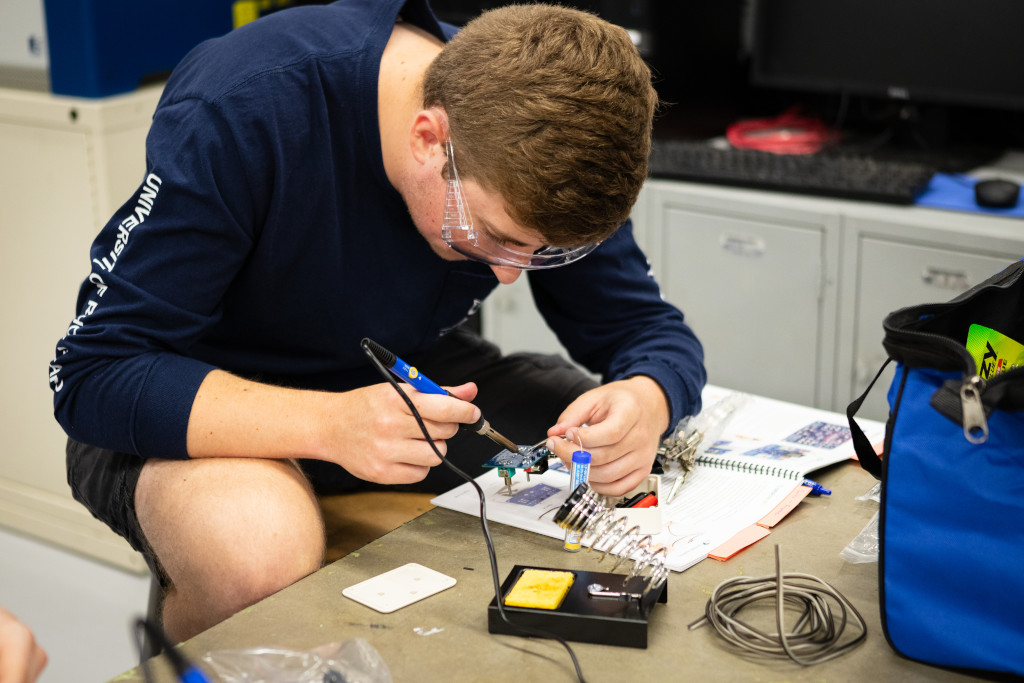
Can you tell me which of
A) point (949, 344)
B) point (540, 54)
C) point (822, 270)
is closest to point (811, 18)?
→ point (822, 270)

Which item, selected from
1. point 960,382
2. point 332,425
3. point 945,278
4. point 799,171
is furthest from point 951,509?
point 799,171

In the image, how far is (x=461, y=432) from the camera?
4.44 feet

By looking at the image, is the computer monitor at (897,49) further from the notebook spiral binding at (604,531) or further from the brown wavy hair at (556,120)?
the notebook spiral binding at (604,531)

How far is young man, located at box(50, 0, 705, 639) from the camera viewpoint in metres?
1.14

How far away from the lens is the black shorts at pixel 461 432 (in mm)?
1341

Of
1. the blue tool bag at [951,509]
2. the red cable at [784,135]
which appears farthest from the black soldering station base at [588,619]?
the red cable at [784,135]

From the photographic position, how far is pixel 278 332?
145 centimetres

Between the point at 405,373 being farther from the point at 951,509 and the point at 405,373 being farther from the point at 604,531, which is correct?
the point at 951,509

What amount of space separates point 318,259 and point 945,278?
4.63 ft

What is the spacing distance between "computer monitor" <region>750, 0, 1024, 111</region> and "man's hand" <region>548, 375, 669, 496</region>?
1.66m

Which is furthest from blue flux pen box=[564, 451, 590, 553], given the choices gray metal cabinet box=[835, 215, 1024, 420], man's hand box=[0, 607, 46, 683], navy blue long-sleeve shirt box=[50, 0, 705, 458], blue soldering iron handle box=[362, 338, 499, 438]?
gray metal cabinet box=[835, 215, 1024, 420]

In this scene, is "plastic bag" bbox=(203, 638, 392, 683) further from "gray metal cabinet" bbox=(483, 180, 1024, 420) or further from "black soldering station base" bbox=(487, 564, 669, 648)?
"gray metal cabinet" bbox=(483, 180, 1024, 420)

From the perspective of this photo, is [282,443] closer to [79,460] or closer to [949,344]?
[79,460]

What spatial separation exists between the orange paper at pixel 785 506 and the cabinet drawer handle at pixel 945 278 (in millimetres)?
1111
